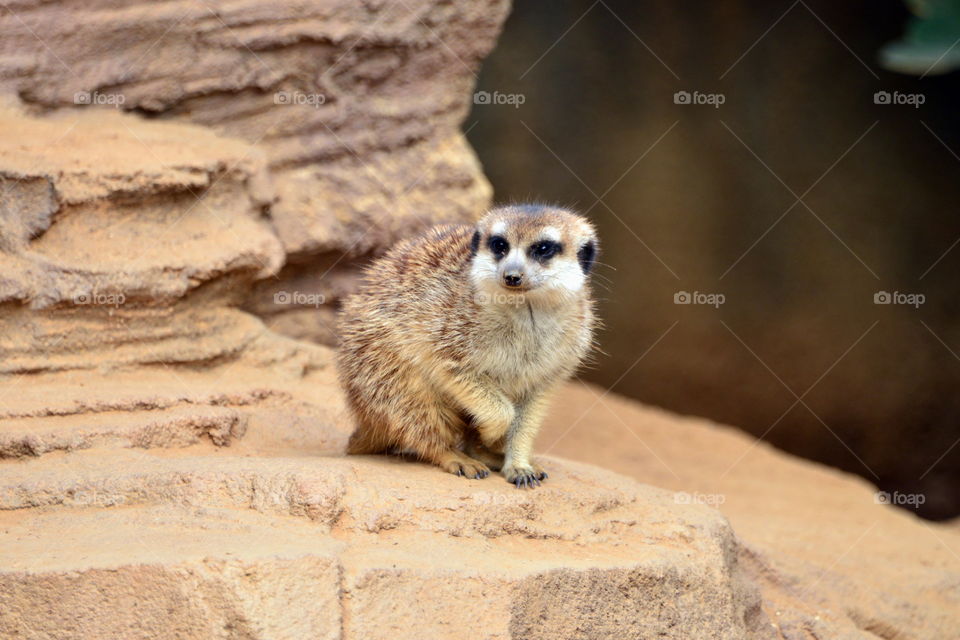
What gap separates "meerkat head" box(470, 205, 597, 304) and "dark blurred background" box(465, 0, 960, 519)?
4339mm

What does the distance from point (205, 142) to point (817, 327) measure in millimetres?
5074

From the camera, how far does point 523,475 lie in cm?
382

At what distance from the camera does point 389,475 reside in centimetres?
364

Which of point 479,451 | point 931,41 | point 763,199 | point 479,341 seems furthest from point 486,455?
point 763,199

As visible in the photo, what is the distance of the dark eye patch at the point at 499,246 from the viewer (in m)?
3.75

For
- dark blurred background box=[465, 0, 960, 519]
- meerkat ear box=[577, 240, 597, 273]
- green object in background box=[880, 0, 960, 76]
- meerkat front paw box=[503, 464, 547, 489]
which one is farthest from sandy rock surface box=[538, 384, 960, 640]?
green object in background box=[880, 0, 960, 76]

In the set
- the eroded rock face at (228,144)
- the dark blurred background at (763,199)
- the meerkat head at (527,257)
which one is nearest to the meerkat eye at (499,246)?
the meerkat head at (527,257)

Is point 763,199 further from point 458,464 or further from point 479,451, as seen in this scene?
point 458,464

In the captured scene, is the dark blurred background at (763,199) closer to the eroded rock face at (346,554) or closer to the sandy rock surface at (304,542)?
the sandy rock surface at (304,542)

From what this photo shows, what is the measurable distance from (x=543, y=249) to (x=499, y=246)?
16cm

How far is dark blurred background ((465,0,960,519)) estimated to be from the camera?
8062mm

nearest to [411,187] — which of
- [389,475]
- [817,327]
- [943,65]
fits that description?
[389,475]

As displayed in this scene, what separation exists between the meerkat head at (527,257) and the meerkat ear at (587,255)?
0.02 metres

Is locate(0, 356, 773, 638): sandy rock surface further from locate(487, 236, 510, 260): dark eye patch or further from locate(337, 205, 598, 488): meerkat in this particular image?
locate(487, 236, 510, 260): dark eye patch
